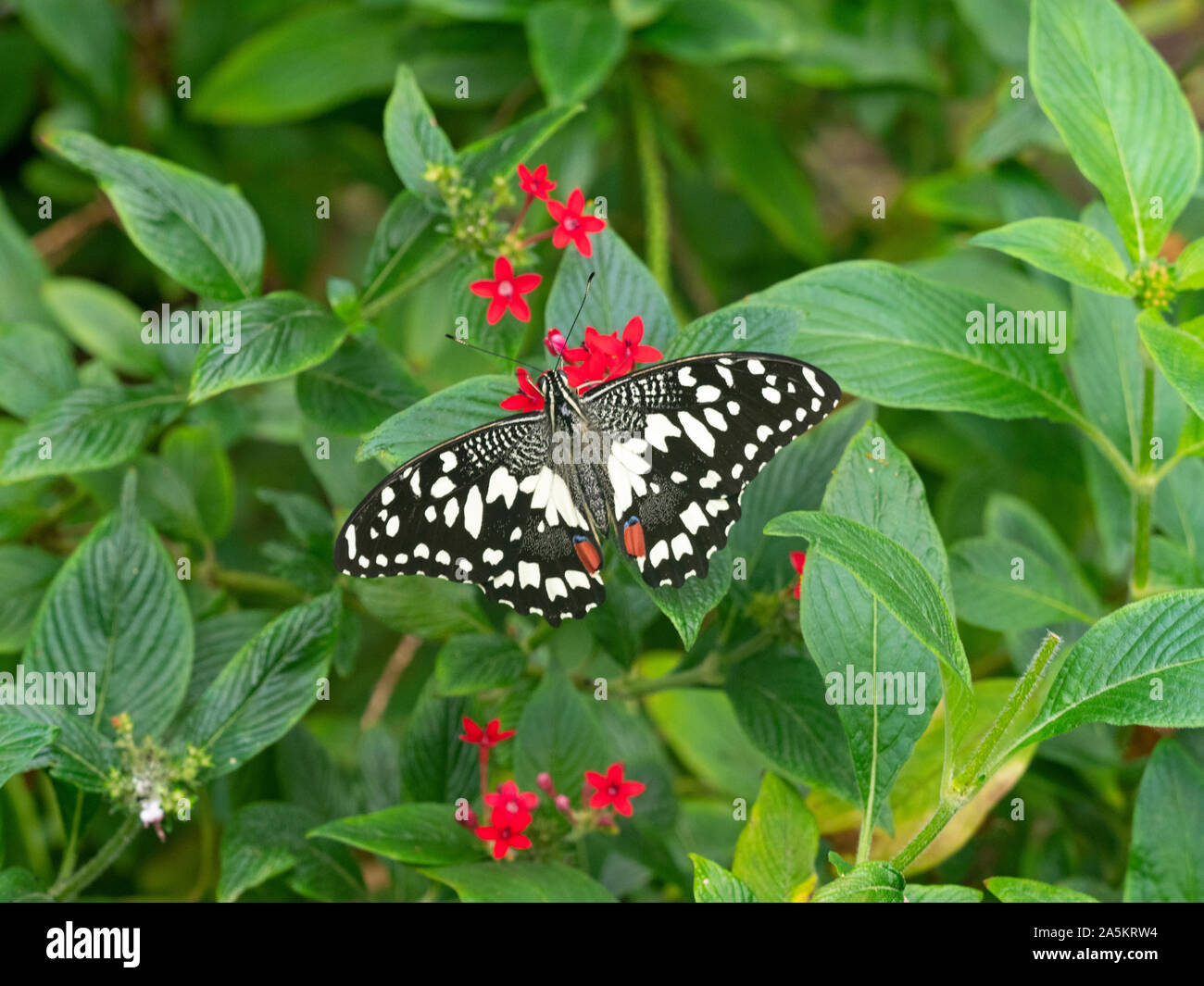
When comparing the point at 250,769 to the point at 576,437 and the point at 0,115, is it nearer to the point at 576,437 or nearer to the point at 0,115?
the point at 576,437

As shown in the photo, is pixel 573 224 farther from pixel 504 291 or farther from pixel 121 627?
pixel 121 627

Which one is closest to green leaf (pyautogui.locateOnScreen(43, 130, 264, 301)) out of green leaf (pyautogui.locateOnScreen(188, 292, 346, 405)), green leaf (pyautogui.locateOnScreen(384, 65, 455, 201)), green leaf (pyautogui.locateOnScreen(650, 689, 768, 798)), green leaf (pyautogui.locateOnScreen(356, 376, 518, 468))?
green leaf (pyautogui.locateOnScreen(188, 292, 346, 405))

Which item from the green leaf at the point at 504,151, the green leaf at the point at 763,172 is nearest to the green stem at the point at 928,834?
the green leaf at the point at 504,151

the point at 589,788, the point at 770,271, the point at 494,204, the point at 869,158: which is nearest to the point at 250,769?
the point at 589,788

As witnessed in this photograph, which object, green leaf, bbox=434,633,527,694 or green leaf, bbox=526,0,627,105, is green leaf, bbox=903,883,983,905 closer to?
green leaf, bbox=434,633,527,694

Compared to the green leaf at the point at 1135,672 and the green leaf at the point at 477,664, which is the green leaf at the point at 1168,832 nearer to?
the green leaf at the point at 1135,672

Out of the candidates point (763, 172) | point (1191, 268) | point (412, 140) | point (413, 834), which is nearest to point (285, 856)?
point (413, 834)

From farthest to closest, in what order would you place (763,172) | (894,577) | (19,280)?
(763,172)
(19,280)
(894,577)
